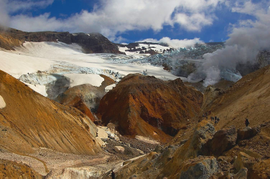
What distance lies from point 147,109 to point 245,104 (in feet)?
124

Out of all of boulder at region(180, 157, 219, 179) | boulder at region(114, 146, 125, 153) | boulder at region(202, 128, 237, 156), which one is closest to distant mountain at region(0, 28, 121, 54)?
boulder at region(114, 146, 125, 153)

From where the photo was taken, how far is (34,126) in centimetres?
2828

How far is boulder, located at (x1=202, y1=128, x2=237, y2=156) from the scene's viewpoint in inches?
523

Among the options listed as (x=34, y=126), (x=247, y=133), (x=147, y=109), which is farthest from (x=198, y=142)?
(x=147, y=109)

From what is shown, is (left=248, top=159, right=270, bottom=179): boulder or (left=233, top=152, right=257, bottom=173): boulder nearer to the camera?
(left=248, top=159, right=270, bottom=179): boulder

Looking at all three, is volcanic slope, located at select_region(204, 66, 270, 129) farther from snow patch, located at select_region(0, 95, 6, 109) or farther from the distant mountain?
the distant mountain

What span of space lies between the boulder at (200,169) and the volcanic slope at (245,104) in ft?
19.5

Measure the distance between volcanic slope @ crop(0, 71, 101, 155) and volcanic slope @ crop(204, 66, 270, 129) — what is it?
14.5 m

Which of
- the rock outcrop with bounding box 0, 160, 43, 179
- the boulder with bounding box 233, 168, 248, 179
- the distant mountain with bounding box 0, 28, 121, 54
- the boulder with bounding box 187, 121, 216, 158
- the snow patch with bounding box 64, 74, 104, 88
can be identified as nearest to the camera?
the boulder with bounding box 233, 168, 248, 179

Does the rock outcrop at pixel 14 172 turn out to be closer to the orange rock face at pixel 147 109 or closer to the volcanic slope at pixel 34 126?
the volcanic slope at pixel 34 126

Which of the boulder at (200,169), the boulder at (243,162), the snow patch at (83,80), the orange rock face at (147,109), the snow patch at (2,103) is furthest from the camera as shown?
the snow patch at (83,80)

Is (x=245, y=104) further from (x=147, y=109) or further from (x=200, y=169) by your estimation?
(x=147, y=109)

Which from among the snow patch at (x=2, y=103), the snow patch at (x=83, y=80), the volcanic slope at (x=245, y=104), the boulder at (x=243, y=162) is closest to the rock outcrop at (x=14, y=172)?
the boulder at (x=243, y=162)

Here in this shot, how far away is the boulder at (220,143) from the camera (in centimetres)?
1330
